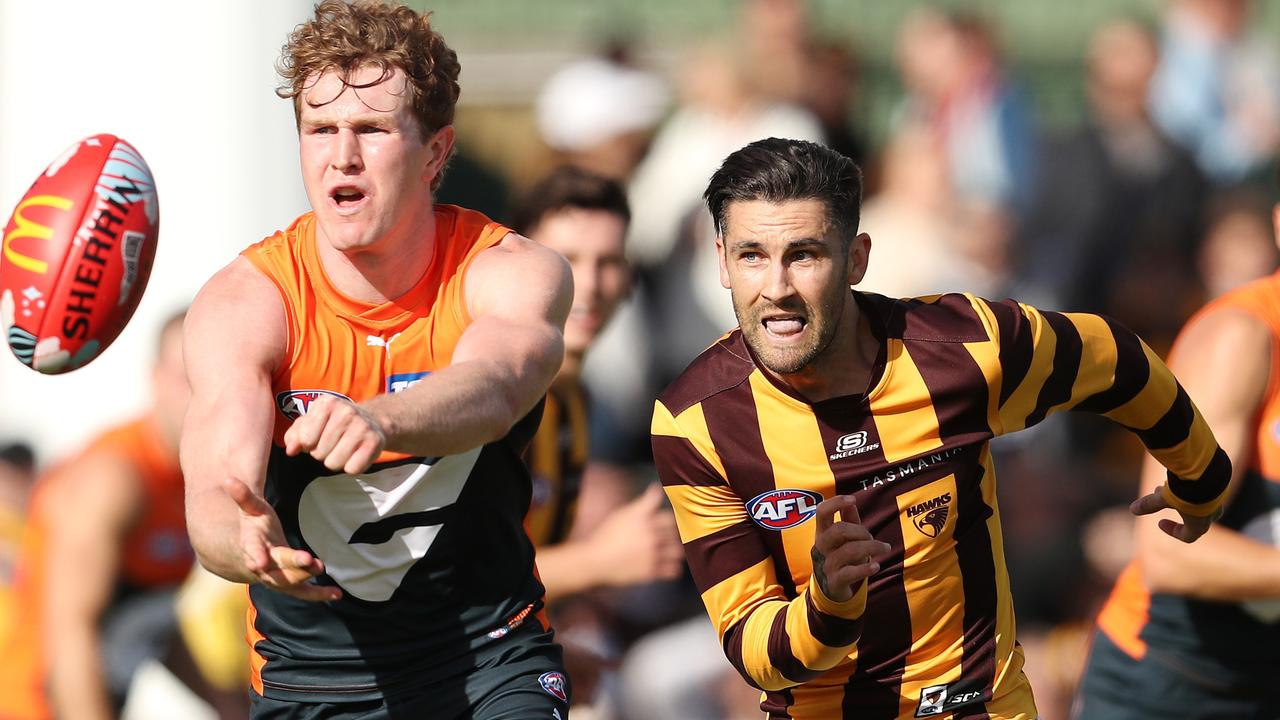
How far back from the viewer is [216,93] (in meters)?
8.88

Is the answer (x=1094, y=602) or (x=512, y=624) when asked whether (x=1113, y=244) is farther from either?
(x=512, y=624)

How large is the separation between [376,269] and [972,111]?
5.89 metres

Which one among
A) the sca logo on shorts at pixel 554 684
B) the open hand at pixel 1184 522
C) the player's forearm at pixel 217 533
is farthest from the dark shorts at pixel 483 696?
the open hand at pixel 1184 522

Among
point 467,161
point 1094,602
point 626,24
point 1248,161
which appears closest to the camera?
point 1094,602

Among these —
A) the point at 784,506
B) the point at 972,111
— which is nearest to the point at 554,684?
the point at 784,506

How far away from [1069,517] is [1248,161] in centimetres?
272

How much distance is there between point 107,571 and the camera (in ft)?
24.8

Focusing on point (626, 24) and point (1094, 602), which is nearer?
point (1094, 602)

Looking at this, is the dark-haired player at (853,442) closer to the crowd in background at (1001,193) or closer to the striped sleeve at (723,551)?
the striped sleeve at (723,551)

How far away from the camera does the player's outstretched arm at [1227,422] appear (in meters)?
5.52

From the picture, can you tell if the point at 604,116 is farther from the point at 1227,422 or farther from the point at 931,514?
the point at 931,514

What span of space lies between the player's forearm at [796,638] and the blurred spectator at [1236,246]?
16.4 feet

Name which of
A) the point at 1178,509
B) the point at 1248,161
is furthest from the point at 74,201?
the point at 1248,161

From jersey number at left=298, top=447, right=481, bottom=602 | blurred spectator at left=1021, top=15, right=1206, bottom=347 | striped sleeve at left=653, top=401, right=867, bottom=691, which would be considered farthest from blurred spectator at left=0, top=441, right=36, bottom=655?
blurred spectator at left=1021, top=15, right=1206, bottom=347
